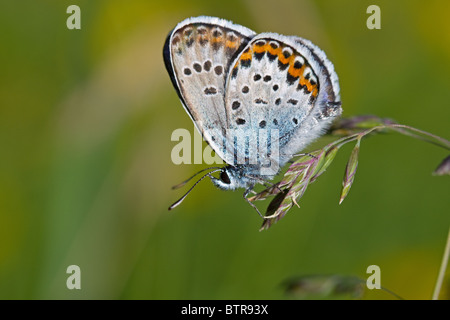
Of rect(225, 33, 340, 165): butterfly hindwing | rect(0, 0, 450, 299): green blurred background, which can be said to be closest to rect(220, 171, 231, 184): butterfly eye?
rect(225, 33, 340, 165): butterfly hindwing

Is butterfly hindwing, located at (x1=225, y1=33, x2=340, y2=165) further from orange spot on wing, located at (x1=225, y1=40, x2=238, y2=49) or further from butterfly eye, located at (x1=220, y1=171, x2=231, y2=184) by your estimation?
butterfly eye, located at (x1=220, y1=171, x2=231, y2=184)

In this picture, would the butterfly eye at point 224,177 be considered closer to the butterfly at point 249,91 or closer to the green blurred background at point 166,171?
the butterfly at point 249,91

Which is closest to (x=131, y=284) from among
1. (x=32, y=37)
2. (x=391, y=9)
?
(x=32, y=37)

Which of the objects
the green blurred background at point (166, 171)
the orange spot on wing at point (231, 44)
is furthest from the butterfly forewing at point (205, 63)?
the green blurred background at point (166, 171)

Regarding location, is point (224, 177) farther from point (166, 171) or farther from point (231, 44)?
point (166, 171)

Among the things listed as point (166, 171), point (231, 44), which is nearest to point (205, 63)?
point (231, 44)
